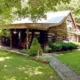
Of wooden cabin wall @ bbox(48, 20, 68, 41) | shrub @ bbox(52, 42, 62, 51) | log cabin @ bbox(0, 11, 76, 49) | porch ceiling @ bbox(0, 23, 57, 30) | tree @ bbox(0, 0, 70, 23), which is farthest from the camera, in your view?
wooden cabin wall @ bbox(48, 20, 68, 41)

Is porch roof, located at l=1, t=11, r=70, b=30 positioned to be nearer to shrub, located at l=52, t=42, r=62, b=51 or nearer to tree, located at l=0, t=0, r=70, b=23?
shrub, located at l=52, t=42, r=62, b=51

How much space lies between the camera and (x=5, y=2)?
36.7 ft

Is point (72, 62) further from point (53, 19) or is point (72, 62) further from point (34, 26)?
point (53, 19)

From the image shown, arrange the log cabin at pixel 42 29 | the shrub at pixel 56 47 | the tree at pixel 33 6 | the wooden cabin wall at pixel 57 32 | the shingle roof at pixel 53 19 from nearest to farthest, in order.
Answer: the tree at pixel 33 6, the shrub at pixel 56 47, the log cabin at pixel 42 29, the shingle roof at pixel 53 19, the wooden cabin wall at pixel 57 32

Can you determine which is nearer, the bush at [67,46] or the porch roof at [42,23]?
the porch roof at [42,23]

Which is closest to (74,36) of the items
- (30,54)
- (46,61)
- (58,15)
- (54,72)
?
(58,15)

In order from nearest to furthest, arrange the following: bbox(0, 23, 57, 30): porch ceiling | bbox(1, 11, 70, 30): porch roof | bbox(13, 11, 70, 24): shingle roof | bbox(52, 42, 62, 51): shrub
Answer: bbox(0, 23, 57, 30): porch ceiling, bbox(1, 11, 70, 30): porch roof, bbox(52, 42, 62, 51): shrub, bbox(13, 11, 70, 24): shingle roof

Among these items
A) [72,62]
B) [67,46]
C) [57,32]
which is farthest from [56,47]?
[72,62]

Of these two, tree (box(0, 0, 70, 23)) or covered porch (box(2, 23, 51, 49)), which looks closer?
tree (box(0, 0, 70, 23))

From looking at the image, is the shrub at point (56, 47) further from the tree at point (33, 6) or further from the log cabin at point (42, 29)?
the tree at point (33, 6)

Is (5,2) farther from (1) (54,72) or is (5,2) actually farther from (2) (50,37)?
(2) (50,37)

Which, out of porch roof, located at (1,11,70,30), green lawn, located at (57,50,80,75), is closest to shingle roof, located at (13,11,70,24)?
porch roof, located at (1,11,70,30)

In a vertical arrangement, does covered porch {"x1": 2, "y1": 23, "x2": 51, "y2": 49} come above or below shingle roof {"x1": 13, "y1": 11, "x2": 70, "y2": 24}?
below

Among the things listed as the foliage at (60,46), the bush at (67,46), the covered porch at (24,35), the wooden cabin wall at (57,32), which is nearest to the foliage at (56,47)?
the foliage at (60,46)
